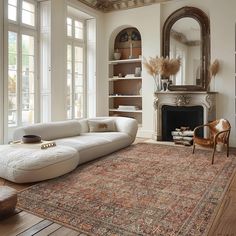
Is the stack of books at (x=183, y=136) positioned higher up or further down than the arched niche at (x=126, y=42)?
further down

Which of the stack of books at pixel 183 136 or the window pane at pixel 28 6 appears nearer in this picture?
the window pane at pixel 28 6

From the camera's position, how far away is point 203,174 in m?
3.54

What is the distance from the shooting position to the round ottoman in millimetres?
3002

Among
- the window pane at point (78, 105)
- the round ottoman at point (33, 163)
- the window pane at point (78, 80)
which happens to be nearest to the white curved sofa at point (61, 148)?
the round ottoman at point (33, 163)

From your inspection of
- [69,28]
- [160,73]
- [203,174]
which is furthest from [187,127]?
[69,28]

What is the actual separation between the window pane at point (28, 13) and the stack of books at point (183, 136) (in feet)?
12.7

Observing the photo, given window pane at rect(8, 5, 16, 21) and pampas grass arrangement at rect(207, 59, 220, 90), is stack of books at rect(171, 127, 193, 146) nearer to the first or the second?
pampas grass arrangement at rect(207, 59, 220, 90)

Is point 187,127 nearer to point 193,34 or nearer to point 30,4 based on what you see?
point 193,34

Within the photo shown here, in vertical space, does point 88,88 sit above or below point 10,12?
below

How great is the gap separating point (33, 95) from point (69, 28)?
79.2 inches

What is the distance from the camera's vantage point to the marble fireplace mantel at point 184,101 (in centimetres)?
559

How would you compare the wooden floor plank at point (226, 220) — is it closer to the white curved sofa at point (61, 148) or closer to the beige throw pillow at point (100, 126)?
the white curved sofa at point (61, 148)

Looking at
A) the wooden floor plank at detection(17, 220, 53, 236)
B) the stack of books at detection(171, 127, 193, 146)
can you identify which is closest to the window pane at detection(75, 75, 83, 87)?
the stack of books at detection(171, 127, 193, 146)

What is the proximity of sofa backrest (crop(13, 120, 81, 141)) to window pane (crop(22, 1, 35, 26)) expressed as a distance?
2.26 m
